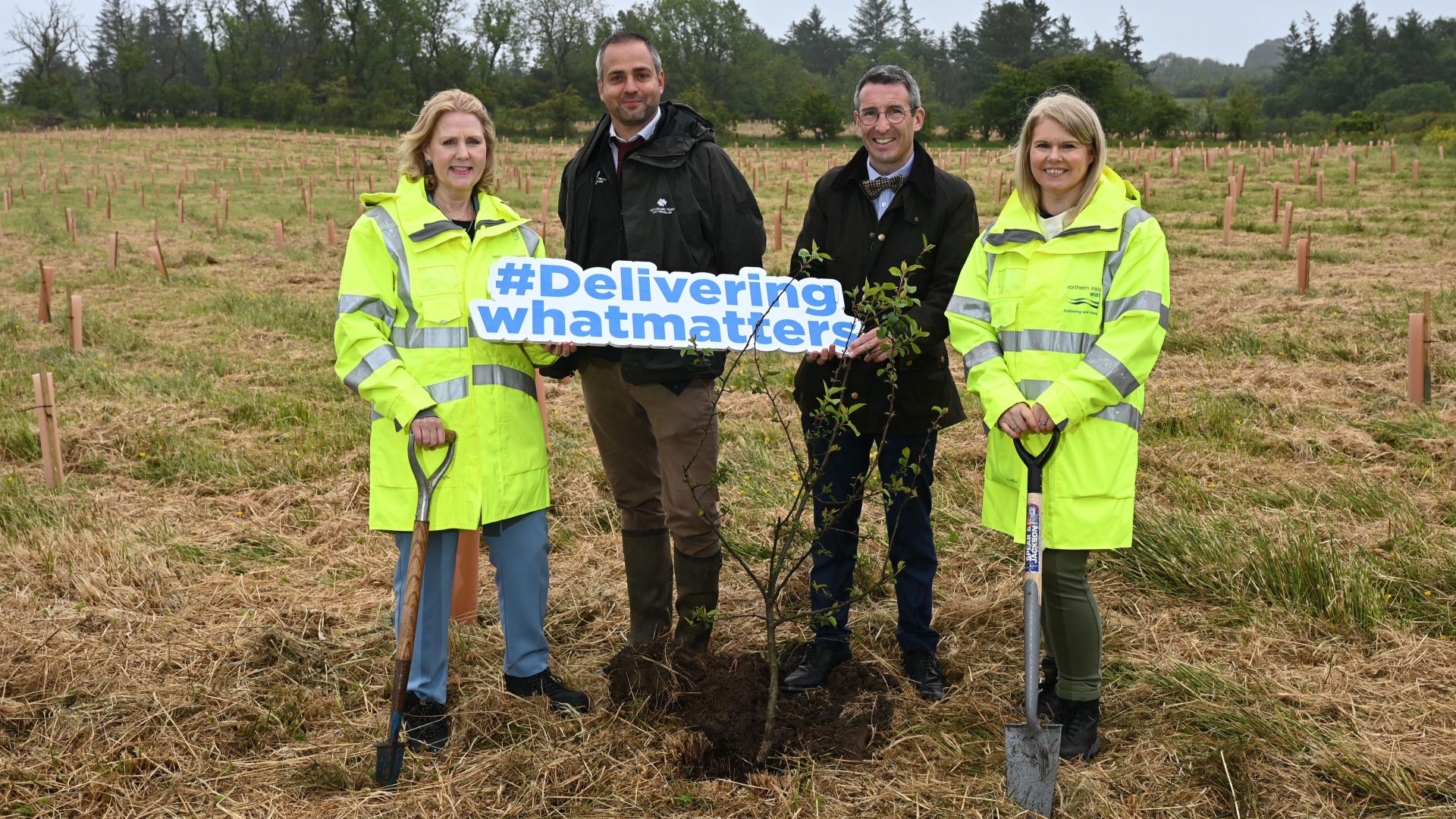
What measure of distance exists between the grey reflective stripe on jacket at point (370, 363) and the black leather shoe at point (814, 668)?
173 centimetres

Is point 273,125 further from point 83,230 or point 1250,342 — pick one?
point 1250,342

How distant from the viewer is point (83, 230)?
18562mm

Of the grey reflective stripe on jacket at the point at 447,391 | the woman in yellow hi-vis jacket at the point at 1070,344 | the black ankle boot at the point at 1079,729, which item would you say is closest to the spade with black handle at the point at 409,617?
the grey reflective stripe on jacket at the point at 447,391

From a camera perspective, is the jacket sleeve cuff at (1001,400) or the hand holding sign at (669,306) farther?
the hand holding sign at (669,306)

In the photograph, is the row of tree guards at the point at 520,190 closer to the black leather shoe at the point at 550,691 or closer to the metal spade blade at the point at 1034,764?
the black leather shoe at the point at 550,691

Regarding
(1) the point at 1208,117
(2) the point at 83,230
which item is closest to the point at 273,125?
(2) the point at 83,230

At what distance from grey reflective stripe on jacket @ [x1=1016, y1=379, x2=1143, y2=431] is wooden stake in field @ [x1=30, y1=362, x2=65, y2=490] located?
5.33m

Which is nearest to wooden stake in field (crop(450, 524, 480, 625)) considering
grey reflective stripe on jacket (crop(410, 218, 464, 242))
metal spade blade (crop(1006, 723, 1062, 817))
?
grey reflective stripe on jacket (crop(410, 218, 464, 242))

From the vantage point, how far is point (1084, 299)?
9.81 ft

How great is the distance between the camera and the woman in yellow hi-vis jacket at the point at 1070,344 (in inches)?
115

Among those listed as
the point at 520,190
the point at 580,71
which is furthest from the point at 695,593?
the point at 580,71

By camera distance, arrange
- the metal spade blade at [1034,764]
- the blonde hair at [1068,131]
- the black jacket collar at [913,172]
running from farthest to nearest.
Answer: the black jacket collar at [913,172] → the blonde hair at [1068,131] → the metal spade blade at [1034,764]

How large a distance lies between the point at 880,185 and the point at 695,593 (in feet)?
5.13

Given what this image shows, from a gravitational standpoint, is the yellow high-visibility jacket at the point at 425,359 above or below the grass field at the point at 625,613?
above
